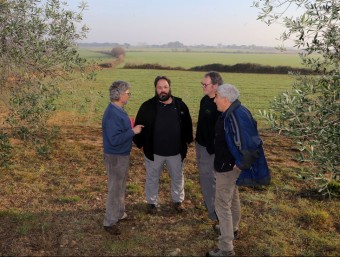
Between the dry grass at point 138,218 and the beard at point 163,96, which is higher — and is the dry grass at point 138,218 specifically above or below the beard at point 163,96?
below

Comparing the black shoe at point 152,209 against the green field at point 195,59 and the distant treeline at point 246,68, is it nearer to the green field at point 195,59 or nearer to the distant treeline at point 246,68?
the distant treeline at point 246,68

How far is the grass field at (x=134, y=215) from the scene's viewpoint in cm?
661

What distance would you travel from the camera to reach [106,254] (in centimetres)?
632

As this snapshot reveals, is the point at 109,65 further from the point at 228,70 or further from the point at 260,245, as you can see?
the point at 260,245

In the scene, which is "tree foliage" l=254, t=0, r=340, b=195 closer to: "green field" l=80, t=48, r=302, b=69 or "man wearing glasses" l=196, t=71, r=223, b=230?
"man wearing glasses" l=196, t=71, r=223, b=230

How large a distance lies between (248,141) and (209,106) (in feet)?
5.56

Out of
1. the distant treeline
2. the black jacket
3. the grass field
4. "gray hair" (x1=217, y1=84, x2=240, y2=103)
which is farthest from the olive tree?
the distant treeline

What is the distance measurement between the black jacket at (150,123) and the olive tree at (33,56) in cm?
298

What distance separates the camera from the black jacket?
7574mm

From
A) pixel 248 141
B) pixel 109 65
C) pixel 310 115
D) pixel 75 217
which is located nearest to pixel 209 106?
pixel 248 141

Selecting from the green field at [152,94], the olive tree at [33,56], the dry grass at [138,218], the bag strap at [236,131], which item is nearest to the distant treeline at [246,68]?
the green field at [152,94]

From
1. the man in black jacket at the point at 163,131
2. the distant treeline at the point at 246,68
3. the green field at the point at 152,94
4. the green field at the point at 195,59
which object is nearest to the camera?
the man in black jacket at the point at 163,131

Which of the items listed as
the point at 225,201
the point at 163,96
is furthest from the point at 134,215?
the point at 163,96

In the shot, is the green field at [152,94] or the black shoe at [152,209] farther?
the green field at [152,94]
